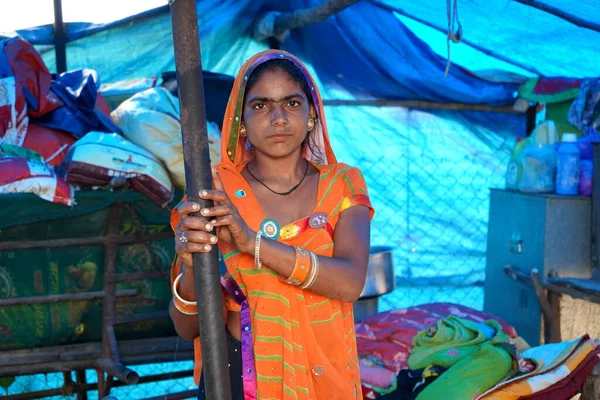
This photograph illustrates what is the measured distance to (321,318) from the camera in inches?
69.0

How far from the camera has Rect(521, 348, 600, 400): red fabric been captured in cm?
303

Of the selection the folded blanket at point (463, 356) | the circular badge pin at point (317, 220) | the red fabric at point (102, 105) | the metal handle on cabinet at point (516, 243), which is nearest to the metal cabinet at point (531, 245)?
the metal handle on cabinet at point (516, 243)

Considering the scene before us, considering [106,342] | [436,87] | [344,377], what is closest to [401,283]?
[436,87]

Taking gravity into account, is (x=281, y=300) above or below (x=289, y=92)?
below

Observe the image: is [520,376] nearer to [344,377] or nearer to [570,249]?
[570,249]

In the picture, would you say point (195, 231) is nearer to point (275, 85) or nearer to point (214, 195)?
point (214, 195)

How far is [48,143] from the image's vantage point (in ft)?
11.7

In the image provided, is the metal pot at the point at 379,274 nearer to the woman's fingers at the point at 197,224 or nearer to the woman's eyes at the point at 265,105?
the woman's eyes at the point at 265,105

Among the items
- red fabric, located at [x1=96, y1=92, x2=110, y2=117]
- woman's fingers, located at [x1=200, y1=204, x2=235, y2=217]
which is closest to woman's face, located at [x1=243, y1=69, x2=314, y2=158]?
woman's fingers, located at [x1=200, y1=204, x2=235, y2=217]

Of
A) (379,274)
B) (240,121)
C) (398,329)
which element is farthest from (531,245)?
(240,121)

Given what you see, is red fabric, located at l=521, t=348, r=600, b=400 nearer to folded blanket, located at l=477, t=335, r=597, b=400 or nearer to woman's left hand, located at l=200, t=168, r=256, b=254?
folded blanket, located at l=477, t=335, r=597, b=400

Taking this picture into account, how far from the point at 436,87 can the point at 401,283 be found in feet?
5.26

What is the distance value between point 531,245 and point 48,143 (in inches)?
116

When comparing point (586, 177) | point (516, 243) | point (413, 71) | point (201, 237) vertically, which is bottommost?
point (516, 243)
